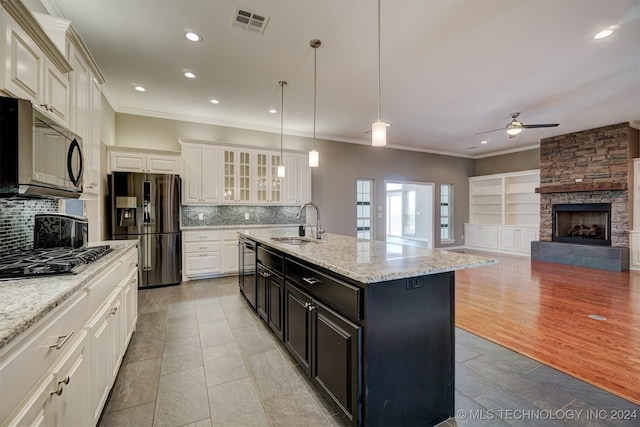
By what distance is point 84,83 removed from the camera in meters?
2.44

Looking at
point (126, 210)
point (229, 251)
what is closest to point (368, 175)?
point (229, 251)

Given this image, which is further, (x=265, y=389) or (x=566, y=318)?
(x=566, y=318)

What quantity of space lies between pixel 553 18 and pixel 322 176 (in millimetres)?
4502

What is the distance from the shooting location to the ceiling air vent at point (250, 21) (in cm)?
250

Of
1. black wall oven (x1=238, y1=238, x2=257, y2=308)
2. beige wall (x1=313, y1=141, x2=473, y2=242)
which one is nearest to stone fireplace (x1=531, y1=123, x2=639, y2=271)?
beige wall (x1=313, y1=141, x2=473, y2=242)

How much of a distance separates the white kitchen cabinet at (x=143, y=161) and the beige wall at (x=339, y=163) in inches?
19.3

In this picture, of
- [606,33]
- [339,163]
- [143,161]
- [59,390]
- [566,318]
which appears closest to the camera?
[59,390]

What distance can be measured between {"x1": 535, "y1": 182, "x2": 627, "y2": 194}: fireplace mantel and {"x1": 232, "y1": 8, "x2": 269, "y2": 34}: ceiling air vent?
678cm

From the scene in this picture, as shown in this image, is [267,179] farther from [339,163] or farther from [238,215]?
[339,163]

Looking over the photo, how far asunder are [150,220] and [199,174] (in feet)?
3.54

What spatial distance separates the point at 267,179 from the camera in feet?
17.9

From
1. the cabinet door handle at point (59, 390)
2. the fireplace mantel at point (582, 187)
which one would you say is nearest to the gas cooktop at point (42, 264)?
the cabinet door handle at point (59, 390)

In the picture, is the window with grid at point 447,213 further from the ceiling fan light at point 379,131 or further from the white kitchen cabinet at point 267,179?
the ceiling fan light at point 379,131

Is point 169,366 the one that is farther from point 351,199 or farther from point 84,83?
point 351,199
